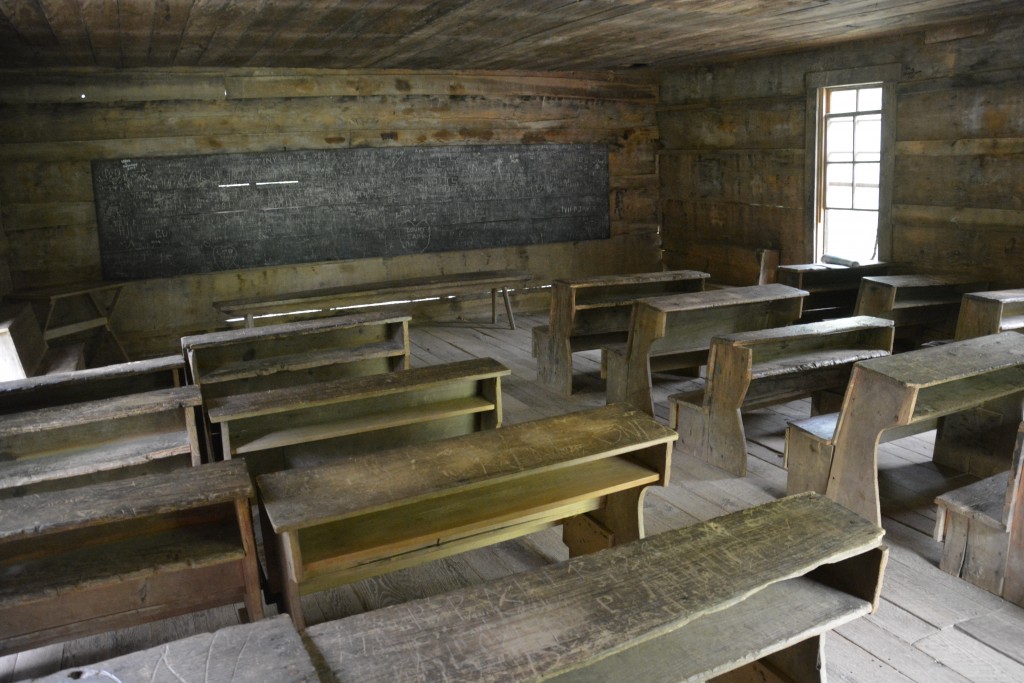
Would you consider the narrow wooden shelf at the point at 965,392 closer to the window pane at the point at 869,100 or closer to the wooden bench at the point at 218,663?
the wooden bench at the point at 218,663

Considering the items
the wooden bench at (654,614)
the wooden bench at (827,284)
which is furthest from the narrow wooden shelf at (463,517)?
the wooden bench at (827,284)

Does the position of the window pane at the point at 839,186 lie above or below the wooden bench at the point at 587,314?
above

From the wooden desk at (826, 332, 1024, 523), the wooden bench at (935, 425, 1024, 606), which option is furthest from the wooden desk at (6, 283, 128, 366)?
the wooden bench at (935, 425, 1024, 606)

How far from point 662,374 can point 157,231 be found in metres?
4.41

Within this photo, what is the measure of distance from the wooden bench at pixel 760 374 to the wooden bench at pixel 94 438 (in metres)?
2.37

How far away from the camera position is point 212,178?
696 cm

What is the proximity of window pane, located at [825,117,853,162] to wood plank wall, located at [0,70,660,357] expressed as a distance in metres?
2.27

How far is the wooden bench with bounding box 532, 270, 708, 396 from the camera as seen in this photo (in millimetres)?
5172

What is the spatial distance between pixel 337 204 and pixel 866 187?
4.58 meters

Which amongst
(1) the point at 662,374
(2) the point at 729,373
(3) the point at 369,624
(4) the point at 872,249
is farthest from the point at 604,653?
(4) the point at 872,249

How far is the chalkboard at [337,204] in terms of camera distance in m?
6.80

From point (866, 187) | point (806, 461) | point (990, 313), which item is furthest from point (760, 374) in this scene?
point (866, 187)

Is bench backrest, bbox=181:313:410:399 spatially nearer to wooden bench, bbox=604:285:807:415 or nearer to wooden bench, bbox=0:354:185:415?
wooden bench, bbox=0:354:185:415

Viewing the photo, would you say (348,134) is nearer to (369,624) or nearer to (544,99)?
(544,99)
